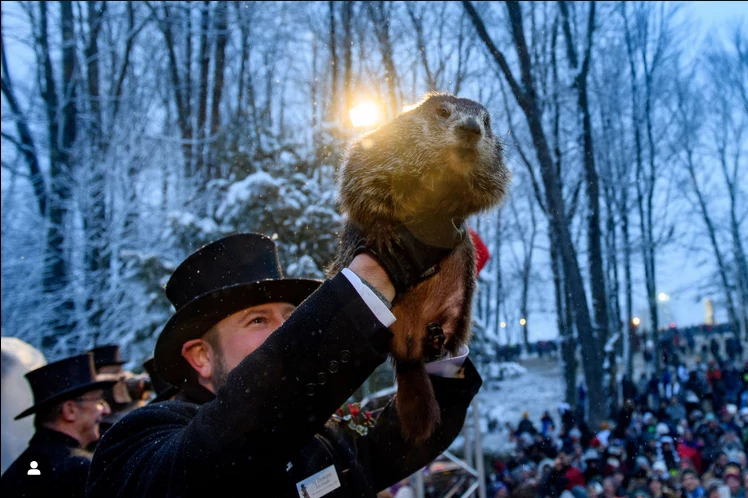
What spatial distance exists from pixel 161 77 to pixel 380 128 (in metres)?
15.9

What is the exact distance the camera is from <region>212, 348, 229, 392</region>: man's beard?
1.96m

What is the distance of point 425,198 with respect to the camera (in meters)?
1.42

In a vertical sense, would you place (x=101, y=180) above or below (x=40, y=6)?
below

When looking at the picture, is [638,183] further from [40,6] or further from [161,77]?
[40,6]

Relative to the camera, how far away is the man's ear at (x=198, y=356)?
83.3 inches

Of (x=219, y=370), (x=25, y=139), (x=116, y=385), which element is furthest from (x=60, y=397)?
(x=25, y=139)

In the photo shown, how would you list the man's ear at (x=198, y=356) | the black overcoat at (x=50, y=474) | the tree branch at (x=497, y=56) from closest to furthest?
the man's ear at (x=198, y=356)
the black overcoat at (x=50, y=474)
the tree branch at (x=497, y=56)

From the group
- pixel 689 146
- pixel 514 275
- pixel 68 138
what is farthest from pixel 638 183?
pixel 68 138

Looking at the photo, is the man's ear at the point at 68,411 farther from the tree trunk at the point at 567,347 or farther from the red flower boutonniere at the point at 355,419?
the tree trunk at the point at 567,347

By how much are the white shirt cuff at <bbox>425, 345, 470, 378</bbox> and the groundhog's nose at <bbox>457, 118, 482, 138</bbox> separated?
2.17ft

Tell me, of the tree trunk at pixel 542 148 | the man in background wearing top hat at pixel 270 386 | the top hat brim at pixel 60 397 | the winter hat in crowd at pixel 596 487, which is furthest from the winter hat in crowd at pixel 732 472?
the top hat brim at pixel 60 397

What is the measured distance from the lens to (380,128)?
1.62 m

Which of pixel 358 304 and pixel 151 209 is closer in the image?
pixel 358 304

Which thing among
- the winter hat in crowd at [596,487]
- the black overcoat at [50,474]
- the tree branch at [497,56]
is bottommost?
the winter hat in crowd at [596,487]
